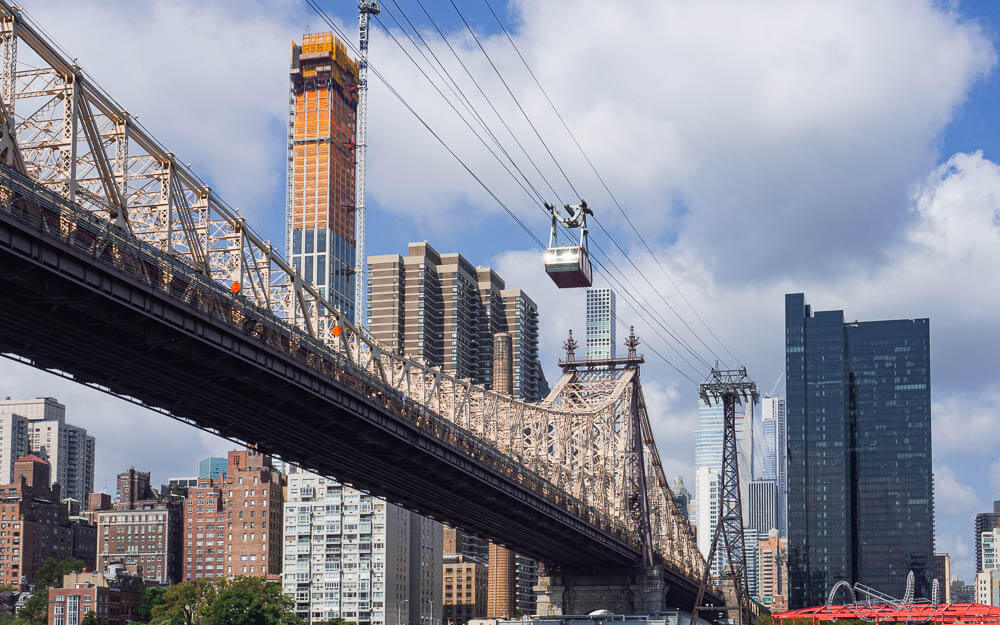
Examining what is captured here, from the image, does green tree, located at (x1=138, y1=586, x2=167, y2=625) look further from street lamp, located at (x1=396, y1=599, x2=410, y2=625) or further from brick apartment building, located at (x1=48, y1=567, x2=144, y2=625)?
street lamp, located at (x1=396, y1=599, x2=410, y2=625)

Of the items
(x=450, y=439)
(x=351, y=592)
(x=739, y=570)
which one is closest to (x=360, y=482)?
(x=450, y=439)

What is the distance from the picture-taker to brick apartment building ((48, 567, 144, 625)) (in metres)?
190

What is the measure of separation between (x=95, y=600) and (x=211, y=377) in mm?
136974

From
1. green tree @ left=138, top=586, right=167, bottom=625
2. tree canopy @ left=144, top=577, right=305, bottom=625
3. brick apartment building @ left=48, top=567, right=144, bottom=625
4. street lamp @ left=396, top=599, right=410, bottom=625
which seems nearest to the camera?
tree canopy @ left=144, top=577, right=305, bottom=625

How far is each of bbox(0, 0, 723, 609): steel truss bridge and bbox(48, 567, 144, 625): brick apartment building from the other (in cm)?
9701

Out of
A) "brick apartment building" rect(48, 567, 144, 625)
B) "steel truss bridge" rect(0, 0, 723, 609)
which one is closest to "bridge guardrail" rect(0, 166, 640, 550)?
"steel truss bridge" rect(0, 0, 723, 609)

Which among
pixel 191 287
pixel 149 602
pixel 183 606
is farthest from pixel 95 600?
pixel 191 287

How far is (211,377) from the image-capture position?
64062 millimetres

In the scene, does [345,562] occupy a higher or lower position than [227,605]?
higher

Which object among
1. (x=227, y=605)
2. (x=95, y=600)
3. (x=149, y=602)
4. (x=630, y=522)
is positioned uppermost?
(x=630, y=522)

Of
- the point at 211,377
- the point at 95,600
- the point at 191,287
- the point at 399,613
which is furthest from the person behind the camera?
the point at 399,613

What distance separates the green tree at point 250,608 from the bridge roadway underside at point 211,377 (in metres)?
63.1

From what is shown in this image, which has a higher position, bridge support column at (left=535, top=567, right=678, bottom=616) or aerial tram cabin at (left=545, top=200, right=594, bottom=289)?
aerial tram cabin at (left=545, top=200, right=594, bottom=289)

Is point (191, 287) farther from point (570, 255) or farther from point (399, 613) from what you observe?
point (399, 613)
